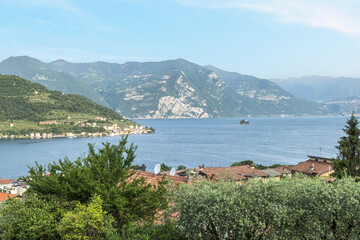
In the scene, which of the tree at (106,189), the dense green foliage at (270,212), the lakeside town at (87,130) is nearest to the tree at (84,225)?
the tree at (106,189)

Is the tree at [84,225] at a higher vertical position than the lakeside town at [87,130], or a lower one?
higher

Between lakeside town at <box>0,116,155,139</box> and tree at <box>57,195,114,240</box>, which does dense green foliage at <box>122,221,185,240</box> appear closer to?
tree at <box>57,195,114,240</box>

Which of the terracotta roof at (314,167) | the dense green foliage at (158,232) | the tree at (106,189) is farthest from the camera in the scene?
the terracotta roof at (314,167)

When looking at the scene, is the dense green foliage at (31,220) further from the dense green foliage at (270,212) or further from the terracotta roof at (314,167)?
the terracotta roof at (314,167)

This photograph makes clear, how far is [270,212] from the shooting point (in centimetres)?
979

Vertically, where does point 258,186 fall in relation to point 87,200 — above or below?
above

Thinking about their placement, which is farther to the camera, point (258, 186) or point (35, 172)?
point (35, 172)

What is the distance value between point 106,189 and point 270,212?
24.2ft

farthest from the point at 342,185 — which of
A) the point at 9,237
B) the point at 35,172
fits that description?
the point at 35,172

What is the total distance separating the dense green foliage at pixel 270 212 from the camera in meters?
9.64

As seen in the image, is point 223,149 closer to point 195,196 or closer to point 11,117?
point 195,196

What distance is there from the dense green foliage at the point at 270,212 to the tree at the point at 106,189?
360 cm

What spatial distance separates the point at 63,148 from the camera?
116688mm

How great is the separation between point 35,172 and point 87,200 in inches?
176
